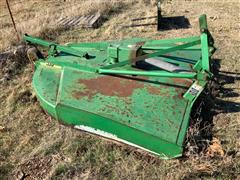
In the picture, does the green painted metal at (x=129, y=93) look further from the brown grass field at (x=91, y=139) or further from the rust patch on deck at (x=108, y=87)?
the brown grass field at (x=91, y=139)

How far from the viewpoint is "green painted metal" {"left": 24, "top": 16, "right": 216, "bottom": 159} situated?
3.63m

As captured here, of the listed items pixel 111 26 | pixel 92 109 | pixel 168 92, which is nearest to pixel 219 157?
pixel 168 92

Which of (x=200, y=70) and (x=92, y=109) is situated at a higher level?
(x=200, y=70)

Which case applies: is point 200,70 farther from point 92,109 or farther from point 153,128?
point 92,109

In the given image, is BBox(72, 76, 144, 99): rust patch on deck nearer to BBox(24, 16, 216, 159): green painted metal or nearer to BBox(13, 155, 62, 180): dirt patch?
BBox(24, 16, 216, 159): green painted metal

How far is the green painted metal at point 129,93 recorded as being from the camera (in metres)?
3.63

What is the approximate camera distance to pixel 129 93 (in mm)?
3936

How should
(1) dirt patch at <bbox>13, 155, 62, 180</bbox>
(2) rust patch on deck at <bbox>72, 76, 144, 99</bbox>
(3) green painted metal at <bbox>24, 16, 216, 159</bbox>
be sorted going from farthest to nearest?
(2) rust patch on deck at <bbox>72, 76, 144, 99</bbox> < (1) dirt patch at <bbox>13, 155, 62, 180</bbox> < (3) green painted metal at <bbox>24, 16, 216, 159</bbox>

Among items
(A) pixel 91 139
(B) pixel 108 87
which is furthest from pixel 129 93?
(A) pixel 91 139

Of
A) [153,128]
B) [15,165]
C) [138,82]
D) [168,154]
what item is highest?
[138,82]

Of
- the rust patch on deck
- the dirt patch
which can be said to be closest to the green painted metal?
the rust patch on deck

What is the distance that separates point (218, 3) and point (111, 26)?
122 inches

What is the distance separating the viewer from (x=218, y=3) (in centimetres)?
908

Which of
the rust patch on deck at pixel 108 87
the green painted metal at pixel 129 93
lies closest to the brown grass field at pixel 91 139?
the green painted metal at pixel 129 93
